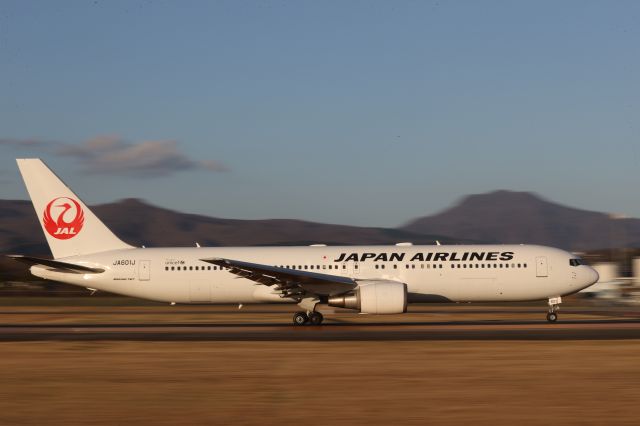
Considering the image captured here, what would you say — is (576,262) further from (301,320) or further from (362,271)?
(301,320)

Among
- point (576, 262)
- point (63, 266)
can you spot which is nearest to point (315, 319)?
point (63, 266)

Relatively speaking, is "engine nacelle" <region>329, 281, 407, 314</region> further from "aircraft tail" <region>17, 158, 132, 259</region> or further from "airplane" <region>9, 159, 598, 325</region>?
"aircraft tail" <region>17, 158, 132, 259</region>

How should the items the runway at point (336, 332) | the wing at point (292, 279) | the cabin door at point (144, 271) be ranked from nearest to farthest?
the runway at point (336, 332) → the wing at point (292, 279) → the cabin door at point (144, 271)

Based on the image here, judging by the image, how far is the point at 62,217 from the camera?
35.1m

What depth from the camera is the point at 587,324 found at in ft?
101

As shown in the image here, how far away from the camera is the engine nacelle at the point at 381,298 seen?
99.8 ft

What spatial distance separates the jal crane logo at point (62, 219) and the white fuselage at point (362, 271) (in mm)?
1277

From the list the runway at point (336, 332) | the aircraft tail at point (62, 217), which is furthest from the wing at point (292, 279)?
the aircraft tail at point (62, 217)

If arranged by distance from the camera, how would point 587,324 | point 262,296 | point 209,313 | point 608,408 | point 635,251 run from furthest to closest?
point 635,251, point 209,313, point 262,296, point 587,324, point 608,408

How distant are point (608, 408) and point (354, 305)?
18.5 metres

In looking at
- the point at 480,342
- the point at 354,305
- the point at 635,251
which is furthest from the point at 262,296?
the point at 635,251

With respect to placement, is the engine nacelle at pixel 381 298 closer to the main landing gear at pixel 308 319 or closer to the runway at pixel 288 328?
the runway at pixel 288 328

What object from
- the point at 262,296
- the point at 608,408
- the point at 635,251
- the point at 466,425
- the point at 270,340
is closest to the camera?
the point at 466,425

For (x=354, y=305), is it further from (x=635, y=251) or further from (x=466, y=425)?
(x=635, y=251)
